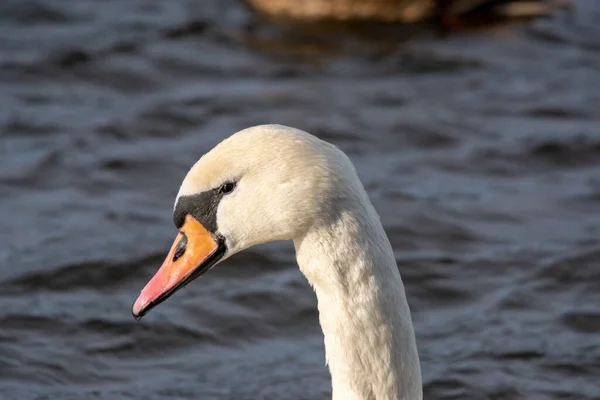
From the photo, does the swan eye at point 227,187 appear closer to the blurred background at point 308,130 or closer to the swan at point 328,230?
the swan at point 328,230

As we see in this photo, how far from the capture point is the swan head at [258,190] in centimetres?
471

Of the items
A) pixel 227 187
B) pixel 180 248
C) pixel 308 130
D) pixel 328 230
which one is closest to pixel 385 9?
pixel 308 130

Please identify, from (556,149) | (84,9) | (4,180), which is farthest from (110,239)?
(84,9)

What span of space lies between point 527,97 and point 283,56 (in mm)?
2360

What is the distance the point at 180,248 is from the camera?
200 inches

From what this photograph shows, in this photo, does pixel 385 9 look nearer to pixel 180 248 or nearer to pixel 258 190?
pixel 180 248

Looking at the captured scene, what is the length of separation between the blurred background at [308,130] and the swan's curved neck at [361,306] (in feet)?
6.39

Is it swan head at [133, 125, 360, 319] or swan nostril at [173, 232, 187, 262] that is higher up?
swan head at [133, 125, 360, 319]

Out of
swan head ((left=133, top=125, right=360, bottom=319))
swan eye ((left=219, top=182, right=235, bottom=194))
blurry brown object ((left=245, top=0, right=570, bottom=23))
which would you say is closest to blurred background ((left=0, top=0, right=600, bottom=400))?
blurry brown object ((left=245, top=0, right=570, bottom=23))

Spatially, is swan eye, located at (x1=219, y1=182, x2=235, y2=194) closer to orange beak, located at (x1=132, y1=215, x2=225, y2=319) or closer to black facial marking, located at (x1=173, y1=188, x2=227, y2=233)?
black facial marking, located at (x1=173, y1=188, x2=227, y2=233)

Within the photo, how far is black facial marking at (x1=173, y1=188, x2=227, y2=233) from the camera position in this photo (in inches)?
193

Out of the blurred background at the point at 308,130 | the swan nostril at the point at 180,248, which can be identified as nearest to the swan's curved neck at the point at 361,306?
the swan nostril at the point at 180,248

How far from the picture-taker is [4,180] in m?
9.41

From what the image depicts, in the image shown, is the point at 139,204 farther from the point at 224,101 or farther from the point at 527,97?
the point at 527,97
